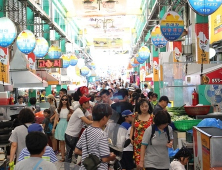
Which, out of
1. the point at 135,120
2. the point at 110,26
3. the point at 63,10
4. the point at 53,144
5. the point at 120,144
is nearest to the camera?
the point at 120,144

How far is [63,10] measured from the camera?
29.2 metres

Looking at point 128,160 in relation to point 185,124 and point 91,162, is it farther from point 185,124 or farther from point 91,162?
point 91,162

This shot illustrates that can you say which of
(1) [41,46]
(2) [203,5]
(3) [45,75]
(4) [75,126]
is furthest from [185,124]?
(3) [45,75]

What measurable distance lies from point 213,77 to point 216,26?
4.80 meters

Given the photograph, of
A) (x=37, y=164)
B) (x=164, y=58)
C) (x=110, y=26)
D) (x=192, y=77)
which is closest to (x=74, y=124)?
(x=192, y=77)

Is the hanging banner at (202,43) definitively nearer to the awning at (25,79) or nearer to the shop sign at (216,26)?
the shop sign at (216,26)

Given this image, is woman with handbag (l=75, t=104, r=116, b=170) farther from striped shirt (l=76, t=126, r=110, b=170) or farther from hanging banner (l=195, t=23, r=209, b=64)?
hanging banner (l=195, t=23, r=209, b=64)

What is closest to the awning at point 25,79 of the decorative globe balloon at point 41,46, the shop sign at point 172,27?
the decorative globe balloon at point 41,46

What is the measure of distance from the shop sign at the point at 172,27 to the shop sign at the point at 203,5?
2802 mm

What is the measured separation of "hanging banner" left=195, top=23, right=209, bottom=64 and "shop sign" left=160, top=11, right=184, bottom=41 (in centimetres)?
98

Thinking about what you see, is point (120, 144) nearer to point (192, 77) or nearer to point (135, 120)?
point (135, 120)

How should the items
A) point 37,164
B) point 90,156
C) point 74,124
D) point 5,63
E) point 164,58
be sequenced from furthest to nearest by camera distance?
point 164,58 → point 5,63 → point 74,124 → point 90,156 → point 37,164

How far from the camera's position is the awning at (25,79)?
41.6ft

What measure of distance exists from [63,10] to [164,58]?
51.8 feet
